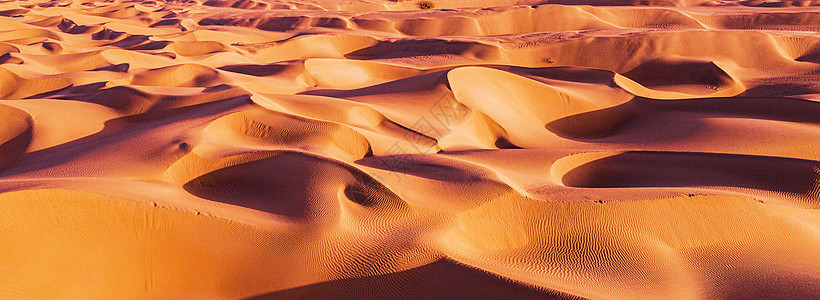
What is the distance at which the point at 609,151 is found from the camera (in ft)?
18.2

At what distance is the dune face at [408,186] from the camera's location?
126 inches

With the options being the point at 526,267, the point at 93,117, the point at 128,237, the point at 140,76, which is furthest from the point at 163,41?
the point at 526,267

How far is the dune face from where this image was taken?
126 inches

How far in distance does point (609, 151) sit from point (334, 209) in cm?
352

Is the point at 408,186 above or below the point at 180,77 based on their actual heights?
above

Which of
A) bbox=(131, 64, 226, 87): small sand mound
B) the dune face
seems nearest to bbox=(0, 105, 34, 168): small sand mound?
the dune face

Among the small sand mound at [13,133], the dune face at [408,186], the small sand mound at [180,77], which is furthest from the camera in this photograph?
the small sand mound at [180,77]

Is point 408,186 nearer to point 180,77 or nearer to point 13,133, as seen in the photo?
point 13,133

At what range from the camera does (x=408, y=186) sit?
14.2 ft

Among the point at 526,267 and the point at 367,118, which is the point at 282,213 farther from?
the point at 367,118

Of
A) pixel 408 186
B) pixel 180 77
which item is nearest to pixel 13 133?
pixel 180 77

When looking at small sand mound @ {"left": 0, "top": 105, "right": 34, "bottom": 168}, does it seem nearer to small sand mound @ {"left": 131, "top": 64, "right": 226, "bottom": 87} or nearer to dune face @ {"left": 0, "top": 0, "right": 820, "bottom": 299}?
dune face @ {"left": 0, "top": 0, "right": 820, "bottom": 299}

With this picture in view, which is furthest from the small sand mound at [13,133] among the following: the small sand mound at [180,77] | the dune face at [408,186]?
the small sand mound at [180,77]

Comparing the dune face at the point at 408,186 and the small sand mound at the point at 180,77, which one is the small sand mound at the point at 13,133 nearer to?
the dune face at the point at 408,186
